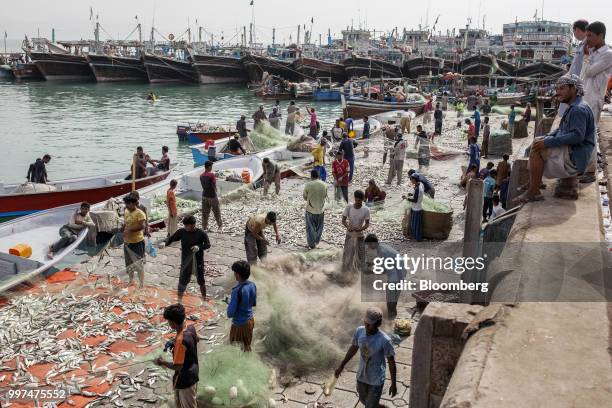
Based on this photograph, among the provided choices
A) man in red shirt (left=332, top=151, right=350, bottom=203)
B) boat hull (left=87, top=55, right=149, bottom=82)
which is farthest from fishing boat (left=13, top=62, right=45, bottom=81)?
man in red shirt (left=332, top=151, right=350, bottom=203)

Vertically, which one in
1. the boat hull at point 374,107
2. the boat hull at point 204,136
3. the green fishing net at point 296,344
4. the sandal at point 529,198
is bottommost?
the green fishing net at point 296,344

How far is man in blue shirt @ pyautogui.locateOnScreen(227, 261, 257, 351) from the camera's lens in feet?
19.6

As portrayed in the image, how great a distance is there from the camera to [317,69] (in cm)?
6203

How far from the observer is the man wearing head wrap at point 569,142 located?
5383 millimetres

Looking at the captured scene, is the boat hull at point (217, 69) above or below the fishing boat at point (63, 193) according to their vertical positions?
above

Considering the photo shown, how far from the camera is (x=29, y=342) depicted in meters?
6.80

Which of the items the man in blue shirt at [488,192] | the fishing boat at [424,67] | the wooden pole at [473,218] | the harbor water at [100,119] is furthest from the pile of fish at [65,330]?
the fishing boat at [424,67]

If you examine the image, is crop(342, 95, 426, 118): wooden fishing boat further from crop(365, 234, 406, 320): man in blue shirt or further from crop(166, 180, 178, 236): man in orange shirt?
crop(365, 234, 406, 320): man in blue shirt

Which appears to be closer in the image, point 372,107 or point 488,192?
point 488,192

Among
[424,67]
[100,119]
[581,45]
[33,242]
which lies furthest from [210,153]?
[424,67]

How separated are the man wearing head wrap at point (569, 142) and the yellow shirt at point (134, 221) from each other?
539 cm

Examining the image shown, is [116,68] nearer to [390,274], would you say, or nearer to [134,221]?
[134,221]

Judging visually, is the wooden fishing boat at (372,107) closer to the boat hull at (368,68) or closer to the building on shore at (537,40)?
the boat hull at (368,68)

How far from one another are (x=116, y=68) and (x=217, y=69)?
1221 centimetres
